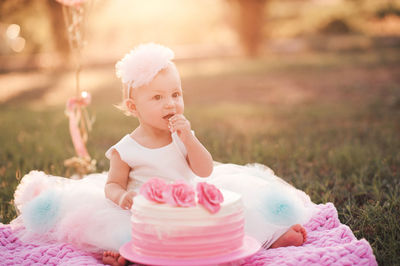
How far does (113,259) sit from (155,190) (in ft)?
1.60

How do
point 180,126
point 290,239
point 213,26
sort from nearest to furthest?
point 180,126
point 290,239
point 213,26

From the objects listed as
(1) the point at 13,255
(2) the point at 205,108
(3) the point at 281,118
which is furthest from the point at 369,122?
(1) the point at 13,255

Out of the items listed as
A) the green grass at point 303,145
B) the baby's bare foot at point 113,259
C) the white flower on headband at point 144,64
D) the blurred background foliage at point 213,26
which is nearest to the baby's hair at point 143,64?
the white flower on headband at point 144,64

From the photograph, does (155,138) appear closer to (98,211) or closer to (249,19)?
(98,211)

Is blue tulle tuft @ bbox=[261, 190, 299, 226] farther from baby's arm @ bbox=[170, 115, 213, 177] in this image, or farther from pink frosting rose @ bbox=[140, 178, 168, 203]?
pink frosting rose @ bbox=[140, 178, 168, 203]

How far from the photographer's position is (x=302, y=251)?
2168 mm

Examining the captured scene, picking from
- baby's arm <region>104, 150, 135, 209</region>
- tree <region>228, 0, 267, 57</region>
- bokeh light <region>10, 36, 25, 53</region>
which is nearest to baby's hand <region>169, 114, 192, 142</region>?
baby's arm <region>104, 150, 135, 209</region>

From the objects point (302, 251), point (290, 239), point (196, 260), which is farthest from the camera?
point (290, 239)

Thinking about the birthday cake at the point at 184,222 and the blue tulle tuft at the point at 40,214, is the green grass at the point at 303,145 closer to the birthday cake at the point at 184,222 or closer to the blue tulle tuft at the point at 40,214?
the blue tulle tuft at the point at 40,214

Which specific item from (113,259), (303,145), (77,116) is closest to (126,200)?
(113,259)

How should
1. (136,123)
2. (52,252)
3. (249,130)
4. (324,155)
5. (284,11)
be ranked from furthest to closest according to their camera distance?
(284,11) → (136,123) → (249,130) → (324,155) → (52,252)

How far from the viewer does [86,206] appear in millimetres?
2451

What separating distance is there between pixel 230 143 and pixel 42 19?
1363 cm

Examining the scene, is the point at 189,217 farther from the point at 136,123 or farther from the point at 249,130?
the point at 136,123
